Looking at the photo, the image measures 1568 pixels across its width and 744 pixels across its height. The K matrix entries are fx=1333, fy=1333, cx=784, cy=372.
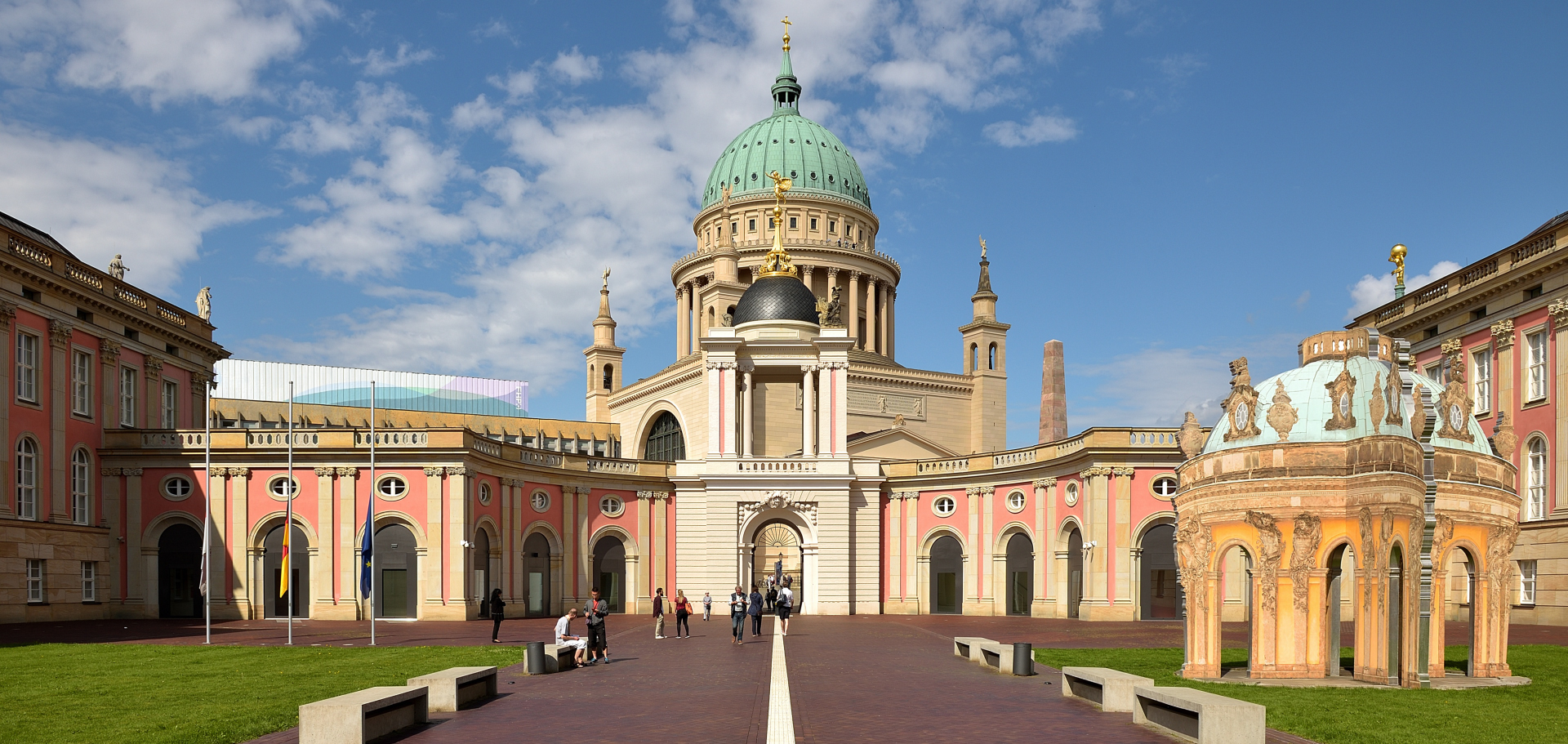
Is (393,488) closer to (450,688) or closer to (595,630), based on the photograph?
(595,630)

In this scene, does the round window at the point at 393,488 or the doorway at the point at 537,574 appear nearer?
the round window at the point at 393,488

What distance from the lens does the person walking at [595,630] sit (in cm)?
3156

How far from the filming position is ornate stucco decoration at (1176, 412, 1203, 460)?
91.3 ft

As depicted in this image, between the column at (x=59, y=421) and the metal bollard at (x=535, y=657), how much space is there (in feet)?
103

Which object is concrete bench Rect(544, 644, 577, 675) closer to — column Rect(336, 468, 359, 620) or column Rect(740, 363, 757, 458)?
column Rect(336, 468, 359, 620)

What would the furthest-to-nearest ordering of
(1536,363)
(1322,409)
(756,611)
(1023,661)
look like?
(1536,363)
(756,611)
(1023,661)
(1322,409)

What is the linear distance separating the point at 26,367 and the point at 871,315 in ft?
217

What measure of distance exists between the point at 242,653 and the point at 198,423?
39.0m

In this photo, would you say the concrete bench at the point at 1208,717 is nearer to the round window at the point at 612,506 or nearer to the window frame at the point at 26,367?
the window frame at the point at 26,367

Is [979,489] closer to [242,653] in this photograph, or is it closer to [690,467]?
[690,467]

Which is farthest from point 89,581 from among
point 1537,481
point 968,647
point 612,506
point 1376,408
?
point 1537,481

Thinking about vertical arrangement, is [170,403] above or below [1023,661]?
above

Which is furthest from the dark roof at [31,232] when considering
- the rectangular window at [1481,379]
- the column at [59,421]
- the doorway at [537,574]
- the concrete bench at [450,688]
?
the rectangular window at [1481,379]

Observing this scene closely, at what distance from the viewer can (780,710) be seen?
21.4 metres
